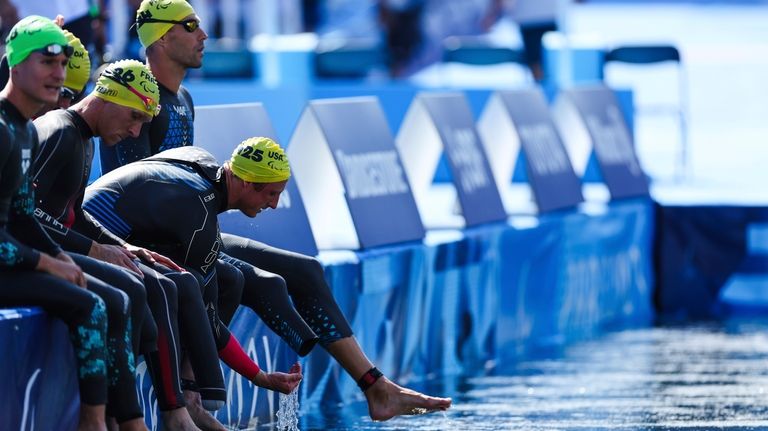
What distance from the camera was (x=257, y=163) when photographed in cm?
655

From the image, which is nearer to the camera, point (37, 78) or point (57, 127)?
point (37, 78)

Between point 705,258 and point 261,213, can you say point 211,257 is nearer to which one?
point 261,213

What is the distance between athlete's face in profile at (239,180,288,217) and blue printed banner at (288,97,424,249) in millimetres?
2000

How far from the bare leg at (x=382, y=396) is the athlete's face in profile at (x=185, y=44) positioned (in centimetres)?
139

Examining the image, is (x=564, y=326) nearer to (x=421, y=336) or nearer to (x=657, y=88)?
(x=421, y=336)

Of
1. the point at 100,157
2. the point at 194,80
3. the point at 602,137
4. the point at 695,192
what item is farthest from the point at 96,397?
the point at 194,80

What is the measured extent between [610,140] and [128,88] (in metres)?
7.61

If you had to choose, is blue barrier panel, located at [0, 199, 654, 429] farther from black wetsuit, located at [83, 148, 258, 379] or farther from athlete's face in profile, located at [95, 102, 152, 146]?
athlete's face in profile, located at [95, 102, 152, 146]

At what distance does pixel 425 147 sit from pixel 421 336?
166 cm

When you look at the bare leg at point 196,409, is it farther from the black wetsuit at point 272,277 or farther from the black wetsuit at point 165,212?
the black wetsuit at point 272,277

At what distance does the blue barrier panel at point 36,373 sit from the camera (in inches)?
213

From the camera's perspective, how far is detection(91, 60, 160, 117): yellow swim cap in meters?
6.05

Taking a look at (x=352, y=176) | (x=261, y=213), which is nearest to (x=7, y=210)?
(x=261, y=213)

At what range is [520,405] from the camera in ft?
26.4
